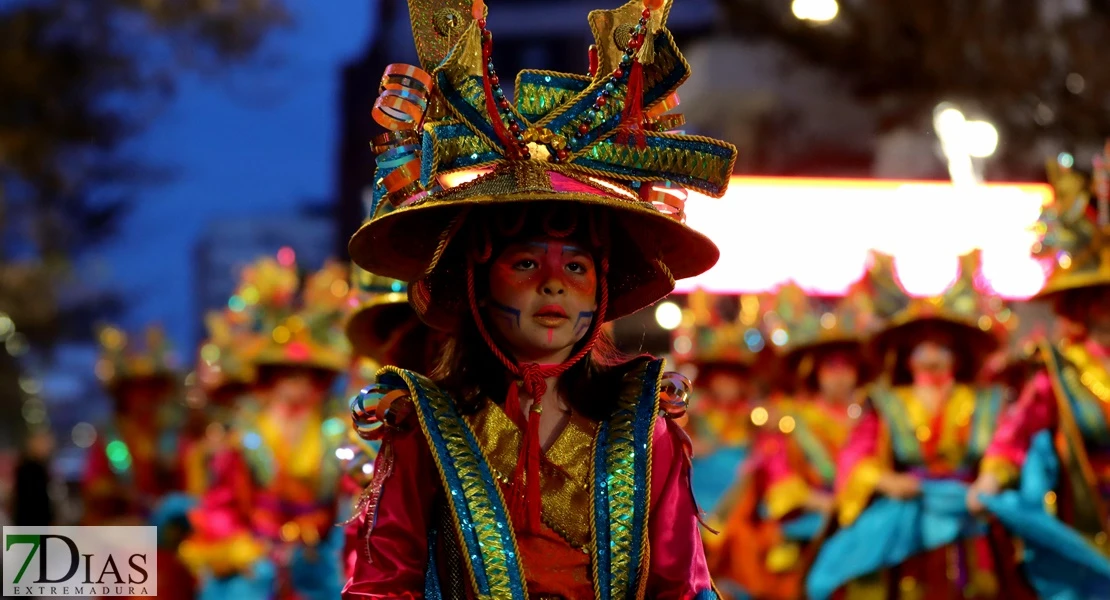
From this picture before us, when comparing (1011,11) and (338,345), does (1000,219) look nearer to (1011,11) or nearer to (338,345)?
(1011,11)

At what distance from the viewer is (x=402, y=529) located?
3.32 metres

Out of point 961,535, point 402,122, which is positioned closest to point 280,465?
point 961,535

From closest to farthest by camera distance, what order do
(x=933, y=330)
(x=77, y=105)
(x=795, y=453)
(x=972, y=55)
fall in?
(x=933, y=330)
(x=795, y=453)
(x=972, y=55)
(x=77, y=105)

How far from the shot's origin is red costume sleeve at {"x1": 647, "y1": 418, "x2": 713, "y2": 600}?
11.0 ft

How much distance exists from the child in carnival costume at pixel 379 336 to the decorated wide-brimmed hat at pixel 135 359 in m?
7.81

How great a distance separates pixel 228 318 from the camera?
376 inches

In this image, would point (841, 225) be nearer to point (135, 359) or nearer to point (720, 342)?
point (720, 342)

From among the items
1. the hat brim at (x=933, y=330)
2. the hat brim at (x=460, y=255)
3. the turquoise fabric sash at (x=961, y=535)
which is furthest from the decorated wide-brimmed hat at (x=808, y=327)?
the hat brim at (x=460, y=255)

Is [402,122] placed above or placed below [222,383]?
below

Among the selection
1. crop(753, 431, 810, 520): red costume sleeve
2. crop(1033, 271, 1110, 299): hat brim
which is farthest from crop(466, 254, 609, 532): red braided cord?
crop(753, 431, 810, 520): red costume sleeve

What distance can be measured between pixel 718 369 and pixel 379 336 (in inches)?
308

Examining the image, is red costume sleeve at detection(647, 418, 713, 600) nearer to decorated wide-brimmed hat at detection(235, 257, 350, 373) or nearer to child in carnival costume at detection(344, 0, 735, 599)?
child in carnival costume at detection(344, 0, 735, 599)

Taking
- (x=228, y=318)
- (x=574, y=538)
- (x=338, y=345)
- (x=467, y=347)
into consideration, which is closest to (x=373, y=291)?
(x=467, y=347)

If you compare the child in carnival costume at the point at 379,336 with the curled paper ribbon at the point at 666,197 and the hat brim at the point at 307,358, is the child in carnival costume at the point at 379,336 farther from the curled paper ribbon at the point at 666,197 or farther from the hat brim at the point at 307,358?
the hat brim at the point at 307,358
